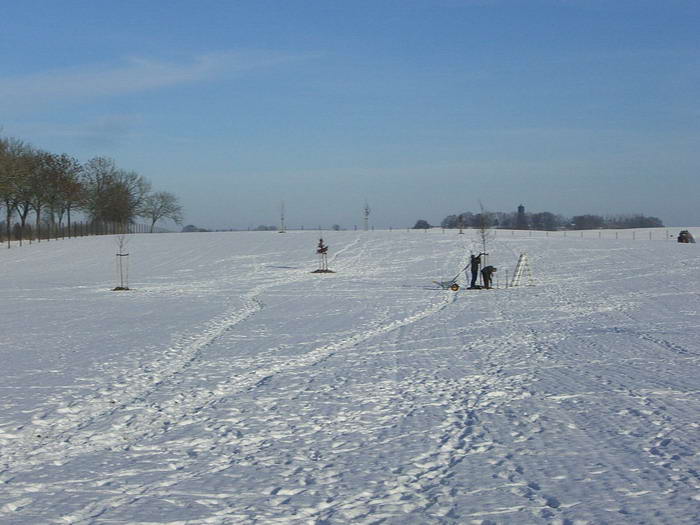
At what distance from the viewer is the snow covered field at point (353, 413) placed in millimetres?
6656

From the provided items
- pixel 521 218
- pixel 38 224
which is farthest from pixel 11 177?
pixel 521 218

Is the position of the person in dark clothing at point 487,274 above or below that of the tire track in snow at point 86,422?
A: above

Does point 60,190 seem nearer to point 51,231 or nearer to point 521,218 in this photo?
point 51,231

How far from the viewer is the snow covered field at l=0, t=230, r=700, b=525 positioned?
6.66 m

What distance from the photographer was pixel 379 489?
697 cm

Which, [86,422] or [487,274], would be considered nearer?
[86,422]

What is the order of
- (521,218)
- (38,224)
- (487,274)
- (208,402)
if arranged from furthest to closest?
(521,218), (38,224), (487,274), (208,402)

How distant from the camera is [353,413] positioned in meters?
10.2

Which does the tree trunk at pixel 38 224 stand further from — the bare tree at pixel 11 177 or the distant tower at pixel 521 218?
the distant tower at pixel 521 218

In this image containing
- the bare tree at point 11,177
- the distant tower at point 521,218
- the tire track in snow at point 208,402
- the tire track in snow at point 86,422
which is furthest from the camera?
the distant tower at point 521,218

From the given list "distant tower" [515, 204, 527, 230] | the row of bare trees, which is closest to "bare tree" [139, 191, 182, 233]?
the row of bare trees

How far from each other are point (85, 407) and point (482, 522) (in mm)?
6708

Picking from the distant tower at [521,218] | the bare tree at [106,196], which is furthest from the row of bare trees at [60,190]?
the distant tower at [521,218]

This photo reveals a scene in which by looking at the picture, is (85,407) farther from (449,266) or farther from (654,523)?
(449,266)
